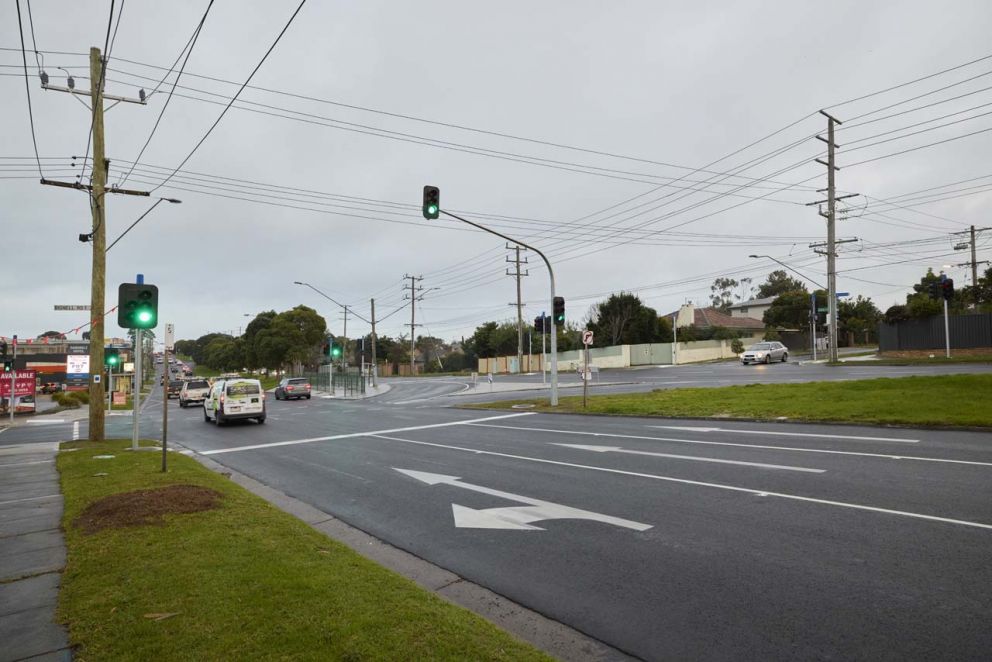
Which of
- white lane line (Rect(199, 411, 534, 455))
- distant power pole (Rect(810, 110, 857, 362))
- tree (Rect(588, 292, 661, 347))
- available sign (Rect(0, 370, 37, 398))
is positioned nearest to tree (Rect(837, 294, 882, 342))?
tree (Rect(588, 292, 661, 347))

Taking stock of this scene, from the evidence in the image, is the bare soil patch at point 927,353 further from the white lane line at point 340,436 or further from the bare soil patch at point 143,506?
the bare soil patch at point 143,506

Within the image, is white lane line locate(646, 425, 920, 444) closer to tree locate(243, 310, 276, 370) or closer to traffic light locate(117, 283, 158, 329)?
traffic light locate(117, 283, 158, 329)

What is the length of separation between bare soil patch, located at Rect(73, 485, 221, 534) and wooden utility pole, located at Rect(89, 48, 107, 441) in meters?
9.90

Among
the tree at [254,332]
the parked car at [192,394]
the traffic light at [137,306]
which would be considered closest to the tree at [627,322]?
the parked car at [192,394]

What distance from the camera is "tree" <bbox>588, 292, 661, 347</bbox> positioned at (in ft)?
216

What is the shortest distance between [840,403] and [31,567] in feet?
56.5

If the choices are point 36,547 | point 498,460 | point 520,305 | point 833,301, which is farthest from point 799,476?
point 520,305

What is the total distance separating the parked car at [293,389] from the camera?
4362 cm

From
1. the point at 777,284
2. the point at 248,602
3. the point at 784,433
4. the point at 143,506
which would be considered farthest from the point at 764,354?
the point at 777,284

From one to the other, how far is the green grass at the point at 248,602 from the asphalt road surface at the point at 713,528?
95cm

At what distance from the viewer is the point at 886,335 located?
3969 cm

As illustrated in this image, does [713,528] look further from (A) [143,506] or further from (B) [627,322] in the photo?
(B) [627,322]

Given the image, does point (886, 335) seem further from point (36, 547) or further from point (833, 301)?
point (36, 547)

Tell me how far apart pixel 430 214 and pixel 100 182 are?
9.43 m
